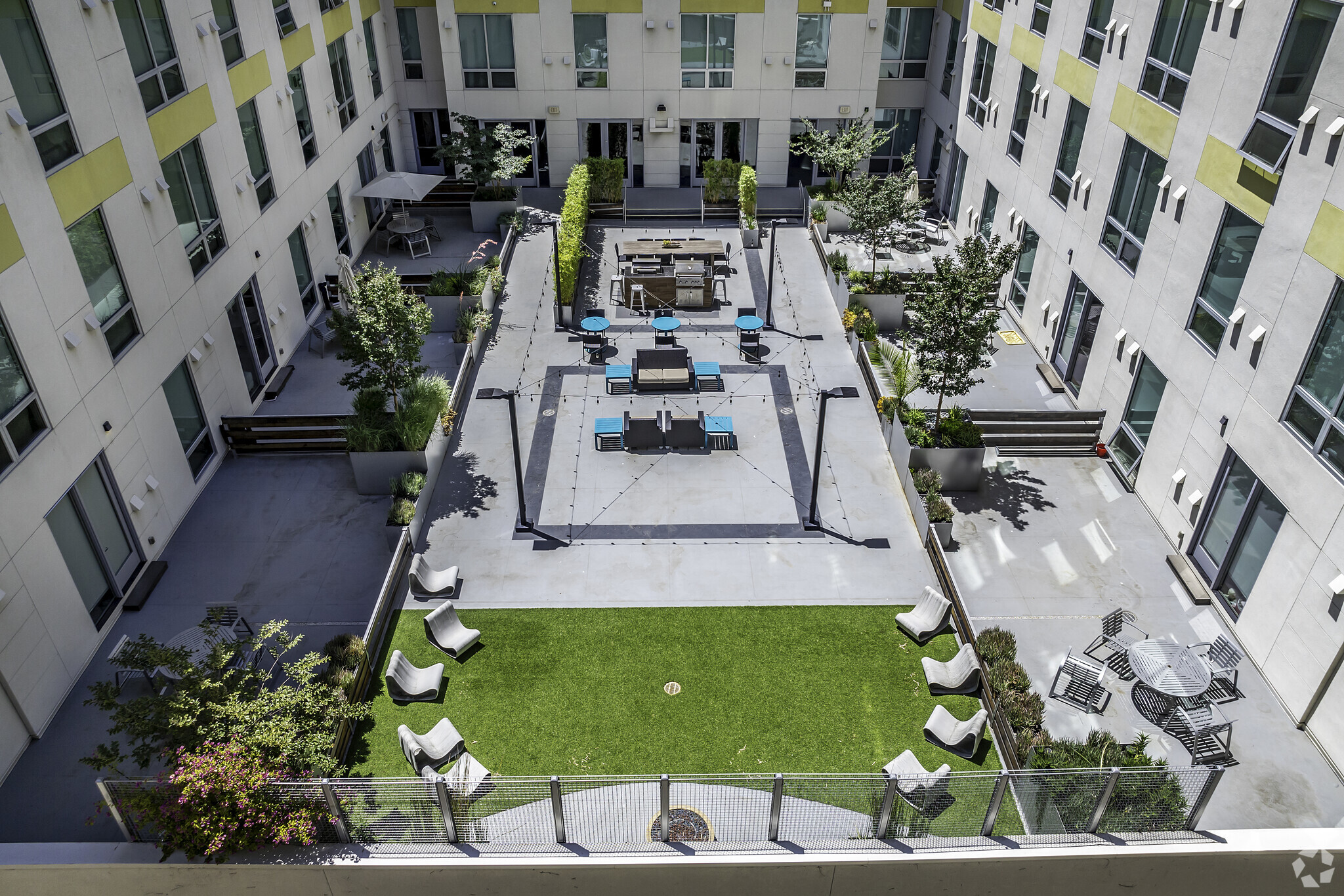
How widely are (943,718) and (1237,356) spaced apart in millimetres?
7359

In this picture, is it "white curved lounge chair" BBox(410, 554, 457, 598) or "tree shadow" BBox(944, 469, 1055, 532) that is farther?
"tree shadow" BBox(944, 469, 1055, 532)

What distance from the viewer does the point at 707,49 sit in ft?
96.6

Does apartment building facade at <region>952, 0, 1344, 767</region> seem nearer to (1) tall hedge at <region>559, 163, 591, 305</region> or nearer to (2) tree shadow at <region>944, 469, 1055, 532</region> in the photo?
(2) tree shadow at <region>944, 469, 1055, 532</region>

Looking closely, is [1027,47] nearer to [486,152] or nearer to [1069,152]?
[1069,152]

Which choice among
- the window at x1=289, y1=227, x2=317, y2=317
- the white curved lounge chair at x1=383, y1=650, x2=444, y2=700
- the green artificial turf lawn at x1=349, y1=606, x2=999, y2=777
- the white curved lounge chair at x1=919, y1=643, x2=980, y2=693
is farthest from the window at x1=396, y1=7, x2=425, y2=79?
the white curved lounge chair at x1=919, y1=643, x2=980, y2=693

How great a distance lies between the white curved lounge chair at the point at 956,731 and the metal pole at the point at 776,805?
3.20m

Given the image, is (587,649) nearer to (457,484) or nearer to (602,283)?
(457,484)

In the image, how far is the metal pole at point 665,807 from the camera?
407 inches

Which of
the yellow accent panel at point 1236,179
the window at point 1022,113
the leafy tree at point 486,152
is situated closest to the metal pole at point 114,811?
the yellow accent panel at point 1236,179

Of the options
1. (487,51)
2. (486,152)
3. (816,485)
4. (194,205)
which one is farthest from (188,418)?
(487,51)

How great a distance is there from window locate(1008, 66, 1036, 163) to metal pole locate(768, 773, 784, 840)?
732 inches

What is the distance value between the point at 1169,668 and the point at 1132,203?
9440mm

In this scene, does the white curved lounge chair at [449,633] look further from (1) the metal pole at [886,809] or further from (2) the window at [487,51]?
(2) the window at [487,51]

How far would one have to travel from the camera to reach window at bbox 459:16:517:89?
95.0ft
